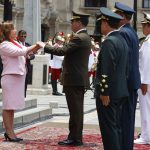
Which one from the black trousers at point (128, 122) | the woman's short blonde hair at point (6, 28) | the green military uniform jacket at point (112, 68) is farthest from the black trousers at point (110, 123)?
the woman's short blonde hair at point (6, 28)

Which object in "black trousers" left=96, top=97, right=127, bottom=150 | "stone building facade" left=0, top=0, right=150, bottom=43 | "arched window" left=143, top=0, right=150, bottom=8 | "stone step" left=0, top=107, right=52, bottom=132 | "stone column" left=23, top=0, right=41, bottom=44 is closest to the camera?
"black trousers" left=96, top=97, right=127, bottom=150

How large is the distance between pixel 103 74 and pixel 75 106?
2.11 m

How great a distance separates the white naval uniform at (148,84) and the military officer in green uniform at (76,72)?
32.7 inches

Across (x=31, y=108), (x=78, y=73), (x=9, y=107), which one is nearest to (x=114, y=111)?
(x=78, y=73)

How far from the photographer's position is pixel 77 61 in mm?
8328

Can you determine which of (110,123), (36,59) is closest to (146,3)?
(36,59)

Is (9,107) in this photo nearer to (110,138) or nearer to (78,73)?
(78,73)

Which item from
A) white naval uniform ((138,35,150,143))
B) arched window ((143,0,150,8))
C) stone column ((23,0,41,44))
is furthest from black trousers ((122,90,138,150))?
arched window ((143,0,150,8))

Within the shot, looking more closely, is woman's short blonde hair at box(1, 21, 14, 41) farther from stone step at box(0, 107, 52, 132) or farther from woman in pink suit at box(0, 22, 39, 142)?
stone step at box(0, 107, 52, 132)

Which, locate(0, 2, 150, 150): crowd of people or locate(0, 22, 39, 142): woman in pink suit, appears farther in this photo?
locate(0, 22, 39, 142): woman in pink suit

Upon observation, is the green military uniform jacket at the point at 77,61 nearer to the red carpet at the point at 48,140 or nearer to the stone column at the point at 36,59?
the red carpet at the point at 48,140

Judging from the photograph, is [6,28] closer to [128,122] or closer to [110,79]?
[128,122]

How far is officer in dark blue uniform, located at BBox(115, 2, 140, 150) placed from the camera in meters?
7.10

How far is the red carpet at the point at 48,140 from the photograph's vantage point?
8.30m
